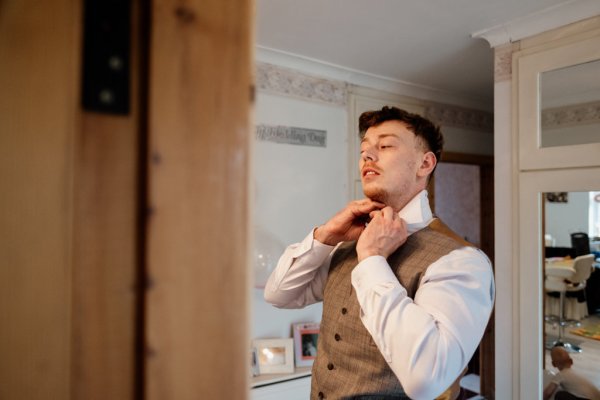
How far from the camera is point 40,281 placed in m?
0.40

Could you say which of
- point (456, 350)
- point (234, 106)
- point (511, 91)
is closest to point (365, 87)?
point (511, 91)

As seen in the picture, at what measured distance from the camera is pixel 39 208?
407 millimetres

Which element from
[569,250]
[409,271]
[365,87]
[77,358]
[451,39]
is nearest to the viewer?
[77,358]

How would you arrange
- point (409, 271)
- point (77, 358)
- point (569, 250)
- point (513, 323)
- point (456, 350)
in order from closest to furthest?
point (77, 358), point (456, 350), point (409, 271), point (569, 250), point (513, 323)

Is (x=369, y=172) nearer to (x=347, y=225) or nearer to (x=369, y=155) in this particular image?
(x=369, y=155)

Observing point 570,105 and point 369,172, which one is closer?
point 369,172

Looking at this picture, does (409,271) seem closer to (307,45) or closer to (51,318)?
(51,318)

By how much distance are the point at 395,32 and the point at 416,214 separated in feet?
4.73

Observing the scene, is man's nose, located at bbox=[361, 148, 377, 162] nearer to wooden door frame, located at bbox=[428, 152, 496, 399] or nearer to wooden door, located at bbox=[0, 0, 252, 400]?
wooden door, located at bbox=[0, 0, 252, 400]

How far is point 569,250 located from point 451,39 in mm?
1296

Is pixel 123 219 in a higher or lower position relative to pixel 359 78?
lower

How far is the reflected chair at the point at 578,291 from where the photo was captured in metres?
1.96

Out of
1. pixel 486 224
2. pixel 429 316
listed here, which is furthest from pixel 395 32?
pixel 486 224

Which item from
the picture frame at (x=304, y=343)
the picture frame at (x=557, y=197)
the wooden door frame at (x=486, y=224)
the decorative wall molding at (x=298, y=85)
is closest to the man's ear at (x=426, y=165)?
the picture frame at (x=557, y=197)
